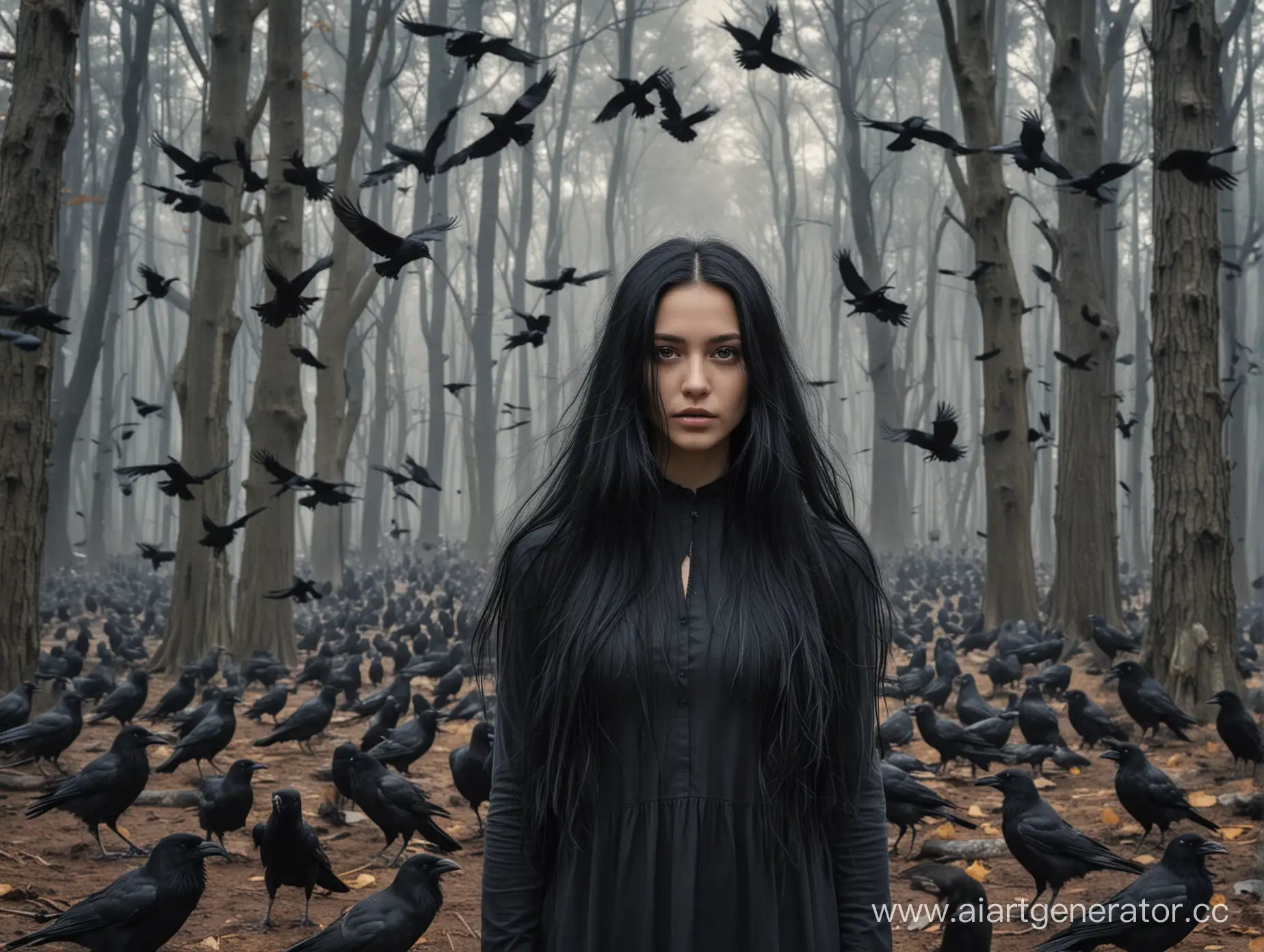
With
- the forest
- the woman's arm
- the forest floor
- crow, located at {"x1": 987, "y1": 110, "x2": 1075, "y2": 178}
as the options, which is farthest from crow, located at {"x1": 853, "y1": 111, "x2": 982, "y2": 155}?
the woman's arm

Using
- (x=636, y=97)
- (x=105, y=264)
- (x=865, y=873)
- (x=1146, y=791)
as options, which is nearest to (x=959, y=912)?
(x=1146, y=791)

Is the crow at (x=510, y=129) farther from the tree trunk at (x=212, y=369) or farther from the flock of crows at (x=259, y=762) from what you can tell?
the tree trunk at (x=212, y=369)

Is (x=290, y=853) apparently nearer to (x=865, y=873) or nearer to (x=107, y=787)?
(x=107, y=787)

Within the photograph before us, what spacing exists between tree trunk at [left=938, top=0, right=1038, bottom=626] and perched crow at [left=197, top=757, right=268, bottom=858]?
8.55m

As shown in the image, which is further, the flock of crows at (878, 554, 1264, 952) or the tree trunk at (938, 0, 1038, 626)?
the tree trunk at (938, 0, 1038, 626)

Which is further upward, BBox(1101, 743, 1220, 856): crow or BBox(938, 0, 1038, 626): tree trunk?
BBox(938, 0, 1038, 626): tree trunk

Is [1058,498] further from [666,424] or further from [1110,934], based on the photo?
[666,424]

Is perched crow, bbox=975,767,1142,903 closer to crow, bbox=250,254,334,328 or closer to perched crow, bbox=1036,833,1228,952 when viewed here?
perched crow, bbox=1036,833,1228,952

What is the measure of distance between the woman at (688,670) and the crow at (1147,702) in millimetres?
6165

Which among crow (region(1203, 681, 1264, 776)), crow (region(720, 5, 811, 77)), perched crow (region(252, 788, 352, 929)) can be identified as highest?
crow (region(720, 5, 811, 77))

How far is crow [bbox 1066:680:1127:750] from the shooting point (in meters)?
8.12

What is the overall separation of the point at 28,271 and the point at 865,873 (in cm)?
673

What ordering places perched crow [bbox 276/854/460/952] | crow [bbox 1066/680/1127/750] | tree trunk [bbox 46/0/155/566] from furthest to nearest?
tree trunk [bbox 46/0/155/566] < crow [bbox 1066/680/1127/750] < perched crow [bbox 276/854/460/952]

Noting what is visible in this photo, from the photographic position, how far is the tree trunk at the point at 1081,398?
12266 mm
